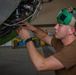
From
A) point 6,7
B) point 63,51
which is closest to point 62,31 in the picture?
point 63,51

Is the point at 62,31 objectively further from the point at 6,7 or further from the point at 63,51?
the point at 6,7

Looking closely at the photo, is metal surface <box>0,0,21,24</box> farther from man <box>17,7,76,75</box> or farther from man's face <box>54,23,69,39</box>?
man's face <box>54,23,69,39</box>

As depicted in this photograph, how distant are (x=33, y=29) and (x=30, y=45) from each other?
0.46 metres

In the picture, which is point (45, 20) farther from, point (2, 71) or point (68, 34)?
point (68, 34)

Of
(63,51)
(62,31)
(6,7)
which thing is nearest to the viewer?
(6,7)

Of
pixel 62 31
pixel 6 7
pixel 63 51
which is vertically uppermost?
pixel 6 7

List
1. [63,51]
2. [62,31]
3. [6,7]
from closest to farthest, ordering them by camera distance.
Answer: [6,7] < [63,51] < [62,31]

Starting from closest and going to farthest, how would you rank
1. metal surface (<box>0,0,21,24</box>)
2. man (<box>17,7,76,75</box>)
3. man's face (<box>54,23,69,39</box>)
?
metal surface (<box>0,0,21,24</box>) → man (<box>17,7,76,75</box>) → man's face (<box>54,23,69,39</box>)

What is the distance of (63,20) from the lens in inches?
64.7

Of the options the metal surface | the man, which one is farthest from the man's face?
the metal surface

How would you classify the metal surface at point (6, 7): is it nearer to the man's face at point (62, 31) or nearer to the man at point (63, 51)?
the man at point (63, 51)

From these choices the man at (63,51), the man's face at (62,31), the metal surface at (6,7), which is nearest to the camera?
the metal surface at (6,7)

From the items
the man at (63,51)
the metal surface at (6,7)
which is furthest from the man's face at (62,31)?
the metal surface at (6,7)

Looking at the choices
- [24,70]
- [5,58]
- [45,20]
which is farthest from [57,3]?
[24,70]
